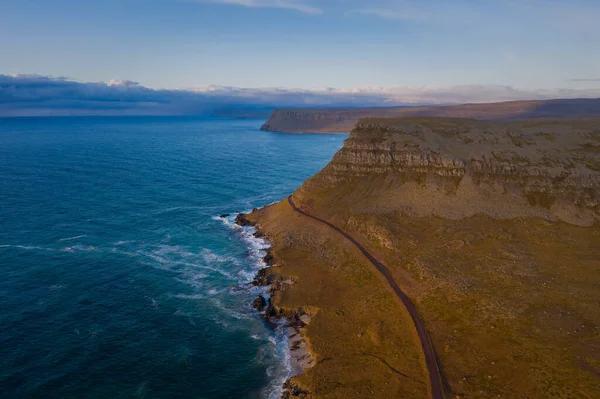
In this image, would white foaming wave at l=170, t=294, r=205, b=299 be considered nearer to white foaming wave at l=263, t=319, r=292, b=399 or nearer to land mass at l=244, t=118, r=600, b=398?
land mass at l=244, t=118, r=600, b=398

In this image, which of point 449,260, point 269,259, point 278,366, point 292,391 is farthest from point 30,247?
point 449,260

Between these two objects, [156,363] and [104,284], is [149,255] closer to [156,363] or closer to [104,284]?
[104,284]

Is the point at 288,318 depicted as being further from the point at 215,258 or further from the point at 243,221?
the point at 243,221

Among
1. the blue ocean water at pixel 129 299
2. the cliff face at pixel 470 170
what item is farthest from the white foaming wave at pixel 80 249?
the cliff face at pixel 470 170

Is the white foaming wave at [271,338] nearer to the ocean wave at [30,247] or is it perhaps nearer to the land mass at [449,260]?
the land mass at [449,260]

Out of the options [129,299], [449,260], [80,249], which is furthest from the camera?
[80,249]

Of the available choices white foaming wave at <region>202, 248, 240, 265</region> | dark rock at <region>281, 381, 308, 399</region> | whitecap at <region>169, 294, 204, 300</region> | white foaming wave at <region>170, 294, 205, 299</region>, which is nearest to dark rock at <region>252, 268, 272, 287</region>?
white foaming wave at <region>202, 248, 240, 265</region>
